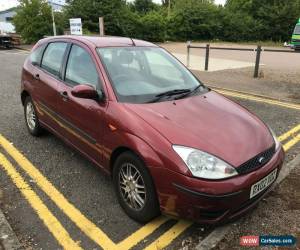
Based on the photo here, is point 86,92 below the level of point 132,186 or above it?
above

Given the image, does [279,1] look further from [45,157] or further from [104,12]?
[45,157]

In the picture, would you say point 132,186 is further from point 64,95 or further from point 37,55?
point 37,55

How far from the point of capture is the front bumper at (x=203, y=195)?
8.68 ft

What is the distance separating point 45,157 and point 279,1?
50765 millimetres

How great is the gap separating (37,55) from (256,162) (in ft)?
12.5

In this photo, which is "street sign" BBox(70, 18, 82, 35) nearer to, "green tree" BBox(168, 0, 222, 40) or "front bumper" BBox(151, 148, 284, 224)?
"front bumper" BBox(151, 148, 284, 224)

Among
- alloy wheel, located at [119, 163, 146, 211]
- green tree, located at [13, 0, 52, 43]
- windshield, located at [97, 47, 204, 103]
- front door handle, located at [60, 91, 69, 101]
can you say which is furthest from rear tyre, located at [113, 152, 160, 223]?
green tree, located at [13, 0, 52, 43]

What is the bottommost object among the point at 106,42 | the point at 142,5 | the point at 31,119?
the point at 31,119

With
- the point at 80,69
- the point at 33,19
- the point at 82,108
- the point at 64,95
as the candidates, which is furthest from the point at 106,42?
the point at 33,19

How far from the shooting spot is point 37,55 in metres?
5.23

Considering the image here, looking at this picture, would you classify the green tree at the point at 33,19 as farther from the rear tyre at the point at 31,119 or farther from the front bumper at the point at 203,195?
the front bumper at the point at 203,195

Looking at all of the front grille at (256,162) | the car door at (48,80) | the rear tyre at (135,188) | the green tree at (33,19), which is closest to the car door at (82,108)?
the car door at (48,80)

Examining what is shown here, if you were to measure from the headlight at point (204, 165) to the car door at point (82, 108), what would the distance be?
3.46ft

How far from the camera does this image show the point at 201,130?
119 inches
